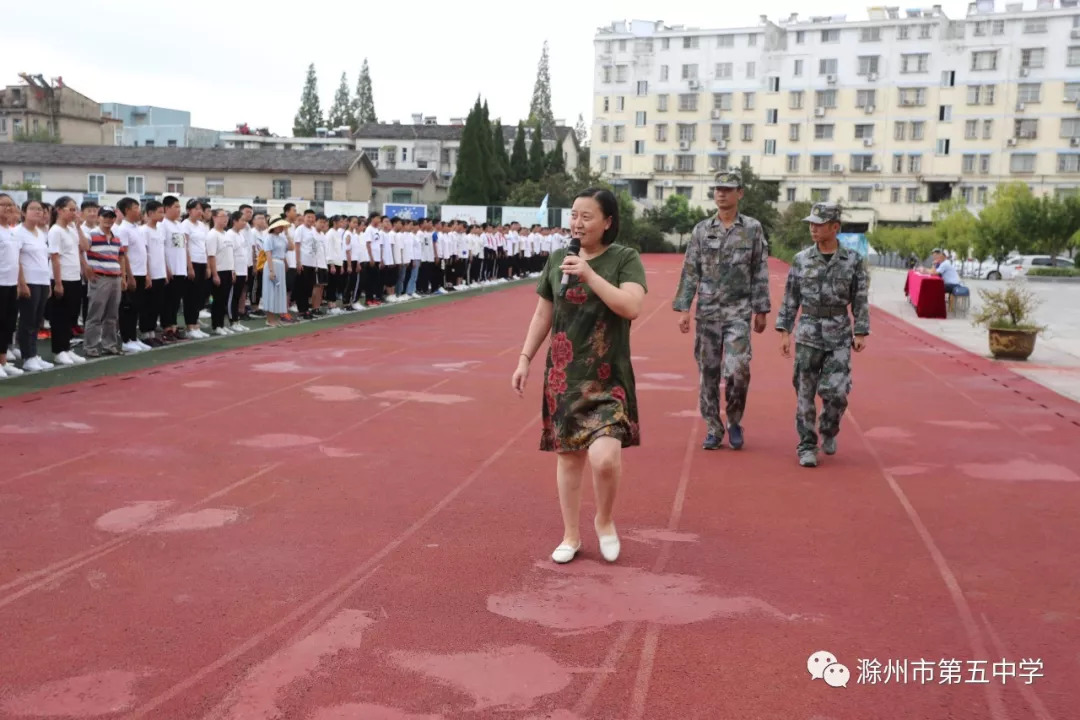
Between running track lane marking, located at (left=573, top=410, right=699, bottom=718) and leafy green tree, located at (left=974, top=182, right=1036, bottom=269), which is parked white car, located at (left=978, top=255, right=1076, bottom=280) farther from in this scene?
running track lane marking, located at (left=573, top=410, right=699, bottom=718)

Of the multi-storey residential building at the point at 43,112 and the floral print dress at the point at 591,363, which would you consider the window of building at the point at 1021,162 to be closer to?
the multi-storey residential building at the point at 43,112

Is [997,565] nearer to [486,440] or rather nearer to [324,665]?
[324,665]

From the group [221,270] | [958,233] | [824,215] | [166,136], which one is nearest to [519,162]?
[166,136]

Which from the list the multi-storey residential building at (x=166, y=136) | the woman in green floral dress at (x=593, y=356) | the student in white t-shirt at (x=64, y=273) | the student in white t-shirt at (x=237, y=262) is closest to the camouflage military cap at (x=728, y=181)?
the woman in green floral dress at (x=593, y=356)

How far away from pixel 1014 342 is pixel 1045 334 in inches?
177

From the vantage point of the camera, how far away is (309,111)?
326 ft

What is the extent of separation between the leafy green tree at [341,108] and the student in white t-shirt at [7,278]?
93113mm

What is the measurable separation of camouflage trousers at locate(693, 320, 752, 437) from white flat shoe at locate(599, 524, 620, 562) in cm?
252

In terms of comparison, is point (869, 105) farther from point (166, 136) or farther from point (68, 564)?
point (68, 564)

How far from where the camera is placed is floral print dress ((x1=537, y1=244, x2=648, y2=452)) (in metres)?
4.80

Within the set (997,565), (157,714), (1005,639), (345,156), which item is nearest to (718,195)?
(997,565)

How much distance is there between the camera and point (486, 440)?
8.05m

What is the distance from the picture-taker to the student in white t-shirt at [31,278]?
10516 millimetres

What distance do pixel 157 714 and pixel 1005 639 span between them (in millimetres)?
3129
